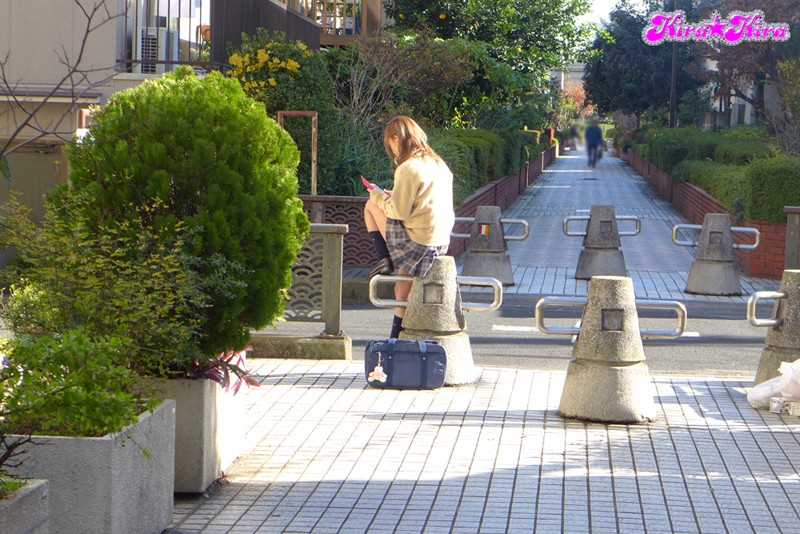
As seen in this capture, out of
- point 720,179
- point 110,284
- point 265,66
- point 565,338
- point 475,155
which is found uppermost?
point 265,66

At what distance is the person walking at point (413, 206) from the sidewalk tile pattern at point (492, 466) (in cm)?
96

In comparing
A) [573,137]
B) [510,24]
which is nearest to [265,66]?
[573,137]

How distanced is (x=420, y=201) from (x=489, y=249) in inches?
249

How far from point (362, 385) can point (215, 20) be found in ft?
32.1

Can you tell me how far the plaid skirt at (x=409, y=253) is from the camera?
27.8 feet

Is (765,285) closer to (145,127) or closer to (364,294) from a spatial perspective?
(364,294)

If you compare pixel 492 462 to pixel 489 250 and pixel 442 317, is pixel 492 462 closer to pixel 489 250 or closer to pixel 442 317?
pixel 442 317

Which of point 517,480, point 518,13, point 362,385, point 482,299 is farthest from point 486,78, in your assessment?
point 517,480

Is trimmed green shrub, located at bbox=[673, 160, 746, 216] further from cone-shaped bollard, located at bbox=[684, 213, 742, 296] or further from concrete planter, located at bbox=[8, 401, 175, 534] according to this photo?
concrete planter, located at bbox=[8, 401, 175, 534]

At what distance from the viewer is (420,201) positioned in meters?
8.61

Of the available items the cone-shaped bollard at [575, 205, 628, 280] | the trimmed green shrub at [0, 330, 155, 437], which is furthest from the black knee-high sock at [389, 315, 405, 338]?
the cone-shaped bollard at [575, 205, 628, 280]

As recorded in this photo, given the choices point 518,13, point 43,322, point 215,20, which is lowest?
point 43,322

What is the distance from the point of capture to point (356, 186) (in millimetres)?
16250

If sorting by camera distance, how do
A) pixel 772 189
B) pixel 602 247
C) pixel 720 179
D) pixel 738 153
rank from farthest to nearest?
pixel 738 153 < pixel 720 179 < pixel 772 189 < pixel 602 247
